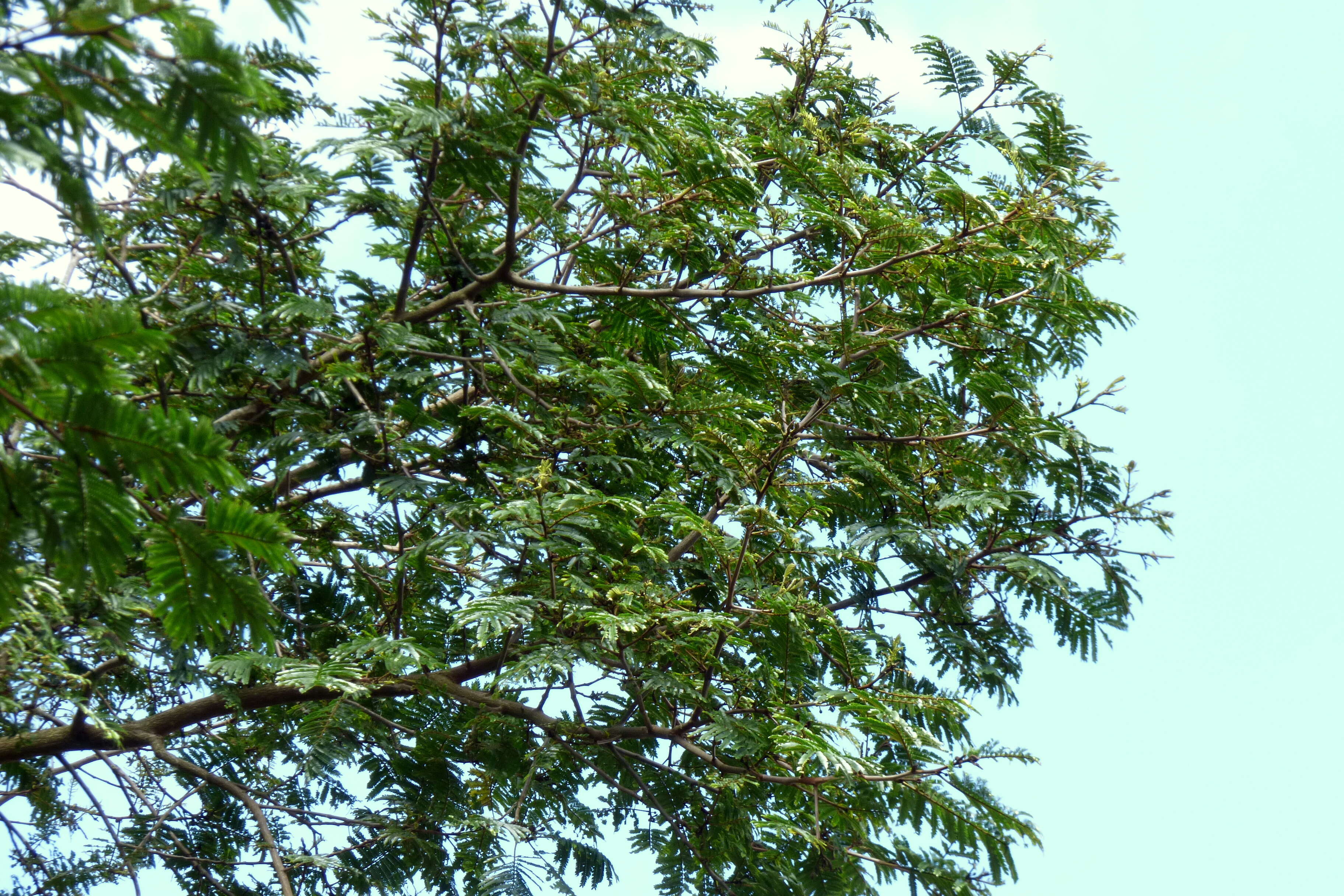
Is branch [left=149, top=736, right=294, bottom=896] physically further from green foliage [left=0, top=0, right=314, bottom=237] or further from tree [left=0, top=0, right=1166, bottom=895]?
green foliage [left=0, top=0, right=314, bottom=237]

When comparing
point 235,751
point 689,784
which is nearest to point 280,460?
point 235,751

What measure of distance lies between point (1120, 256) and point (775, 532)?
1.61m

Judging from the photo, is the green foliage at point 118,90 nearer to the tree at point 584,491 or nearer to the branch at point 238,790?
the tree at point 584,491

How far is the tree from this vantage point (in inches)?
129

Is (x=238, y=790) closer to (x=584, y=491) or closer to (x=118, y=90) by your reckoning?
(x=584, y=491)

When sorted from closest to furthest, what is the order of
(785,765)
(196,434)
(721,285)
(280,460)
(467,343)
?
(196,434), (785,765), (280,460), (467,343), (721,285)

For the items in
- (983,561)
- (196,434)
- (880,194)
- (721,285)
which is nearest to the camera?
(196,434)

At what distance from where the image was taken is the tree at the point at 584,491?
3277 mm

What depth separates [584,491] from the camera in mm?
3410

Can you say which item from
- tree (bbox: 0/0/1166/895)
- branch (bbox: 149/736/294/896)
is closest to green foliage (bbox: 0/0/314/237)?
tree (bbox: 0/0/1166/895)

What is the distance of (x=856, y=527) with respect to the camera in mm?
4352

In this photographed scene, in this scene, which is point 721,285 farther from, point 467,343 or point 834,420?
point 467,343

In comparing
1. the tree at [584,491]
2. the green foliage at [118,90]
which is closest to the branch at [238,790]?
the tree at [584,491]

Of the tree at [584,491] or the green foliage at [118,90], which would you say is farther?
the tree at [584,491]
